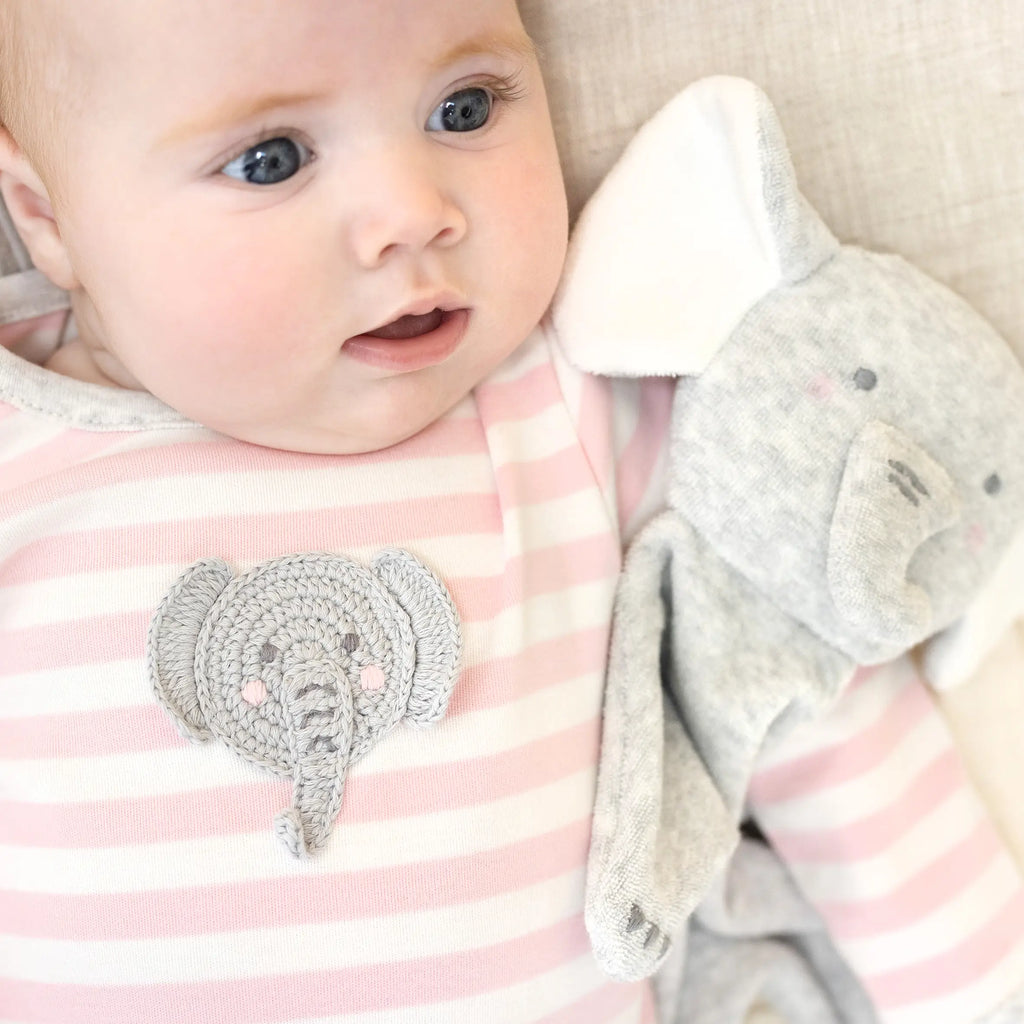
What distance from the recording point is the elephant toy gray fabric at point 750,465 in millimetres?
827

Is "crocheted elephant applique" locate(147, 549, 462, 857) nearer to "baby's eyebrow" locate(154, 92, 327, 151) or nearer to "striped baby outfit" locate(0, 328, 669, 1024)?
"striped baby outfit" locate(0, 328, 669, 1024)

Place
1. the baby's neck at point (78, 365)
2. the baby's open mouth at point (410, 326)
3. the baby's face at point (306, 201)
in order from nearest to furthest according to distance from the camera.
Answer: the baby's face at point (306, 201) → the baby's open mouth at point (410, 326) → the baby's neck at point (78, 365)

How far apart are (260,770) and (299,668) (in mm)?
71

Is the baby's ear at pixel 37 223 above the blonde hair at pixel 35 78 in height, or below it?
below

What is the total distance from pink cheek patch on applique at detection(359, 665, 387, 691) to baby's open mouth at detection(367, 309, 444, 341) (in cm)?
22

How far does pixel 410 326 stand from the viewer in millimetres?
813

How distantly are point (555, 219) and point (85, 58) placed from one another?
321 millimetres

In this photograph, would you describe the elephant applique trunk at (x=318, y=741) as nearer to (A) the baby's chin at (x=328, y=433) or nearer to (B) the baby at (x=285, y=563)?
(B) the baby at (x=285, y=563)

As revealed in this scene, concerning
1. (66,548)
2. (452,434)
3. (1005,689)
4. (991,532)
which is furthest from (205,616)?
(1005,689)

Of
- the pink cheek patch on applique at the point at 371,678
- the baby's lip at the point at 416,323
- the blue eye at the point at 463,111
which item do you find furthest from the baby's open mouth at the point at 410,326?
the pink cheek patch on applique at the point at 371,678

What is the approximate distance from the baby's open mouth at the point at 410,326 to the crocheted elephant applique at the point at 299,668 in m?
0.16

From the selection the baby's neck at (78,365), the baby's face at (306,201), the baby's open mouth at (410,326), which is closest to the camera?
the baby's face at (306,201)

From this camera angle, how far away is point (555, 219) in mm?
837

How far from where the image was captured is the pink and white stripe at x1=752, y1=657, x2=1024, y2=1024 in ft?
3.16
